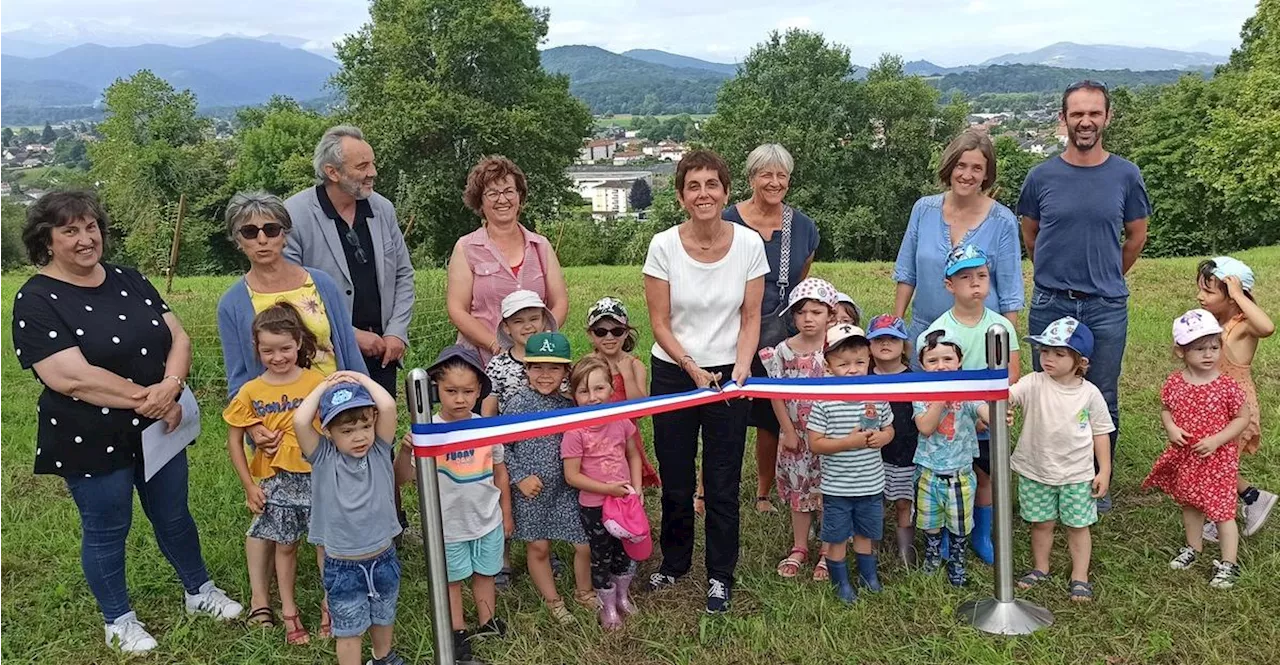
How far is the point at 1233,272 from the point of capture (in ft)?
14.6

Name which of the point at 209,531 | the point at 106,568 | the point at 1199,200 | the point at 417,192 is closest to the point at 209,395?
the point at 209,531

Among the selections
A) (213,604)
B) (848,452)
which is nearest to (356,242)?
(213,604)

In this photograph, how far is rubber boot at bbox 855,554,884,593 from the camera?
14.3 feet

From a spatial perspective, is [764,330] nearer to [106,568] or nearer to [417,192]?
[106,568]

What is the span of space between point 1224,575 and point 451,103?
27672mm

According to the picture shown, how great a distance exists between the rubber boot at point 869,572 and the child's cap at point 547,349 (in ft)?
5.81

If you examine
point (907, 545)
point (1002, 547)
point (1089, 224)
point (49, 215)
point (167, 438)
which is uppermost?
point (49, 215)

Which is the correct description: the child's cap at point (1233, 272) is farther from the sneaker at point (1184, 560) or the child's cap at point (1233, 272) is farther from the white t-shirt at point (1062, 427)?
the sneaker at point (1184, 560)

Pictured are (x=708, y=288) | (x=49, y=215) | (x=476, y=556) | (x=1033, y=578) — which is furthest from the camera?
(x=1033, y=578)

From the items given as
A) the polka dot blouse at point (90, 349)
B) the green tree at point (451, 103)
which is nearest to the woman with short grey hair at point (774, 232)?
the polka dot blouse at point (90, 349)

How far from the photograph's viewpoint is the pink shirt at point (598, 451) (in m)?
4.00

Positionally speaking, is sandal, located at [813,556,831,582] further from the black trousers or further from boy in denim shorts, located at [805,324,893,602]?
the black trousers

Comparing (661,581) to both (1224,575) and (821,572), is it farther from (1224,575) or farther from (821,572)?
(1224,575)

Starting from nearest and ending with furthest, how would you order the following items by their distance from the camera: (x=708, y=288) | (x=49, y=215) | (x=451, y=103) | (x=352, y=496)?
(x=352, y=496) → (x=49, y=215) → (x=708, y=288) → (x=451, y=103)
